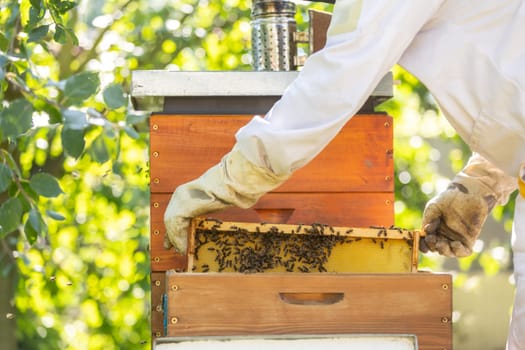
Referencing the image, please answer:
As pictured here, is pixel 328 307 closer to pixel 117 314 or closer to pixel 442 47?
pixel 442 47

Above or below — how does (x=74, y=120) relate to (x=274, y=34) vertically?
below

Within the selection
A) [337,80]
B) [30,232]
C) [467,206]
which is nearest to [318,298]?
[337,80]

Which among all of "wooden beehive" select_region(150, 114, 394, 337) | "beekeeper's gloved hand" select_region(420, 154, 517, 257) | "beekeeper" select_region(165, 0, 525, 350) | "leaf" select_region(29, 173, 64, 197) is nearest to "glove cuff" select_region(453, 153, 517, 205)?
"beekeeper's gloved hand" select_region(420, 154, 517, 257)

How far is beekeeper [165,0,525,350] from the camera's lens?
5.85 feet

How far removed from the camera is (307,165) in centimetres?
231

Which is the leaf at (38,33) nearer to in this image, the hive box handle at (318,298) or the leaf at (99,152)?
the leaf at (99,152)

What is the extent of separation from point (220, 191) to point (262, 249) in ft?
0.68

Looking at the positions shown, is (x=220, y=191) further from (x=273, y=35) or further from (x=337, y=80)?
(x=273, y=35)

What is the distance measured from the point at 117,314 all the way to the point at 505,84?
3.58 metres

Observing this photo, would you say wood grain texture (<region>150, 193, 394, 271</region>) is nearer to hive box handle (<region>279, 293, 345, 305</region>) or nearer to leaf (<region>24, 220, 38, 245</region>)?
hive box handle (<region>279, 293, 345, 305</region>)

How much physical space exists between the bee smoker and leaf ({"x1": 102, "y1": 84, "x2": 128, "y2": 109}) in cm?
36

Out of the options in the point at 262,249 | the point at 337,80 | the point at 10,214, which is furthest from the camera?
the point at 10,214

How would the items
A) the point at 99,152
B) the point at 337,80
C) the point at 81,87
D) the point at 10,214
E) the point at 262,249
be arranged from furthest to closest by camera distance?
the point at 99,152, the point at 10,214, the point at 81,87, the point at 262,249, the point at 337,80

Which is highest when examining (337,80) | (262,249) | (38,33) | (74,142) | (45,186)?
(38,33)
